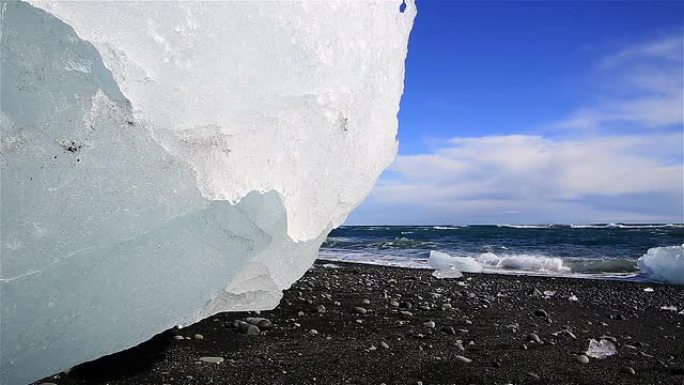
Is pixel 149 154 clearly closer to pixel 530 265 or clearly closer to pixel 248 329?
pixel 248 329

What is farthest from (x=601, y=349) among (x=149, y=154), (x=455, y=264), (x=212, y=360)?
(x=455, y=264)

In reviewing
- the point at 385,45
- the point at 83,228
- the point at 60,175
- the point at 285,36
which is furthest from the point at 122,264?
the point at 385,45

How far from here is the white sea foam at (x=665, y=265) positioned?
11.3 meters

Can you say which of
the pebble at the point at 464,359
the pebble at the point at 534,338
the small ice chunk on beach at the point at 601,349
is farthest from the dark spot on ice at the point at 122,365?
the small ice chunk on beach at the point at 601,349

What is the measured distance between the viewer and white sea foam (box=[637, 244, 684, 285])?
11312 millimetres

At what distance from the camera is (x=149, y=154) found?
2676 mm

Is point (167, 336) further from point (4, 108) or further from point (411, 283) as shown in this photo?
point (411, 283)

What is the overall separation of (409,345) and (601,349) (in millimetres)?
1910

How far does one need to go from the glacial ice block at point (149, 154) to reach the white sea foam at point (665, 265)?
1099 cm

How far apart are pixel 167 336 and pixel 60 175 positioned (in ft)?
6.82

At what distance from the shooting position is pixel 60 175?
250 cm

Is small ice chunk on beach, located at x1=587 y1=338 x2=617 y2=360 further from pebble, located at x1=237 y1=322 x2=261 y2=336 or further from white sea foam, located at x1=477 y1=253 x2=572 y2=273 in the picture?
white sea foam, located at x1=477 y1=253 x2=572 y2=273

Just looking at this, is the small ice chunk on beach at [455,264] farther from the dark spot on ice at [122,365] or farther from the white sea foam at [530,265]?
the dark spot on ice at [122,365]

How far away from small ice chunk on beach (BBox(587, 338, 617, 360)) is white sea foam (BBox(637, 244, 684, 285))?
7.86 metres
